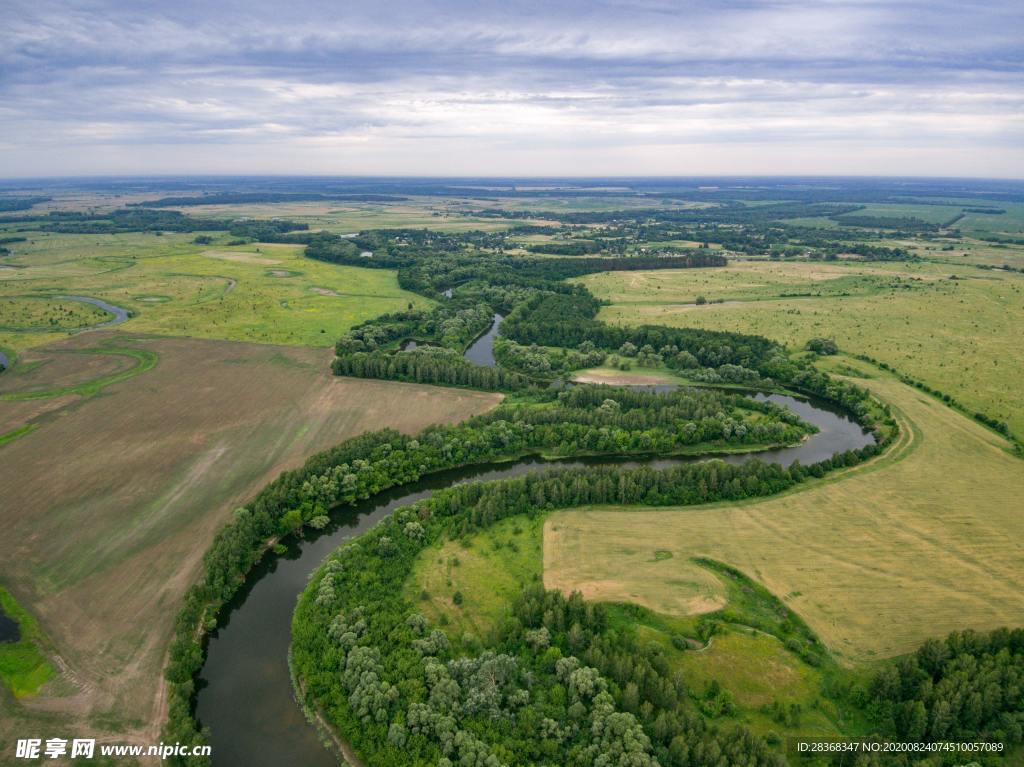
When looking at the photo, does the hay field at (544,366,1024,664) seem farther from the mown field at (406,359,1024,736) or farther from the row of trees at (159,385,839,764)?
the row of trees at (159,385,839,764)

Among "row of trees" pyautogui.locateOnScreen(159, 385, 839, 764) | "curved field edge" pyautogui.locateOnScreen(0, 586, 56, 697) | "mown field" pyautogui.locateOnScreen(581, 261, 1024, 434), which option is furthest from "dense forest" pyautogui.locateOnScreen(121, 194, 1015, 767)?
"mown field" pyautogui.locateOnScreen(581, 261, 1024, 434)

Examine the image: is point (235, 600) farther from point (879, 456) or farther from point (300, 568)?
point (879, 456)

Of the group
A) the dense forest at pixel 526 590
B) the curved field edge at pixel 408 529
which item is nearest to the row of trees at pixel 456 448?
the dense forest at pixel 526 590

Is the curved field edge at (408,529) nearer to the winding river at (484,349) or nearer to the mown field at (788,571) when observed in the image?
the mown field at (788,571)

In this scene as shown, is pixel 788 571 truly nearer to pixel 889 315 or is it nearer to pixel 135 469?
Result: pixel 135 469

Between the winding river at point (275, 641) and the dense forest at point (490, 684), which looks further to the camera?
the winding river at point (275, 641)

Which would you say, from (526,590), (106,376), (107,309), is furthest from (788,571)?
(107,309)

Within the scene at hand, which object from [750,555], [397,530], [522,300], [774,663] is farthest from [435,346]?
[774,663]
